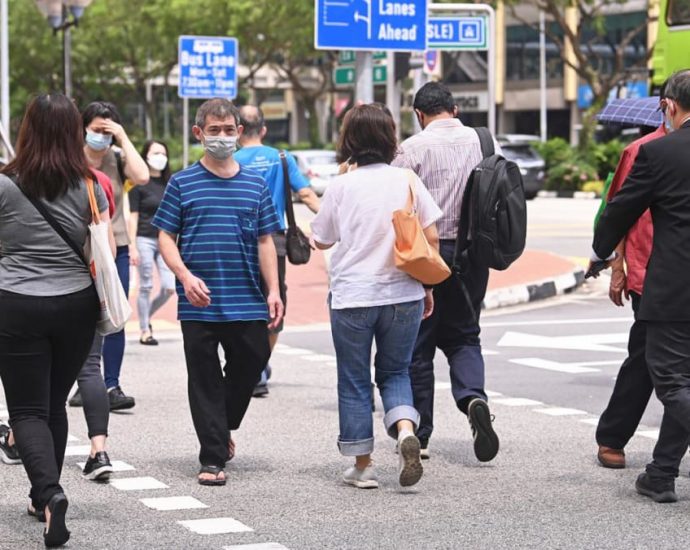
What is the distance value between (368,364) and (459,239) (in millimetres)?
896

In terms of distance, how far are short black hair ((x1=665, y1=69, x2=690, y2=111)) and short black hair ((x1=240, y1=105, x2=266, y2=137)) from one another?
11.3 ft

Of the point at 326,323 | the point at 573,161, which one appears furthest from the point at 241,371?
the point at 573,161

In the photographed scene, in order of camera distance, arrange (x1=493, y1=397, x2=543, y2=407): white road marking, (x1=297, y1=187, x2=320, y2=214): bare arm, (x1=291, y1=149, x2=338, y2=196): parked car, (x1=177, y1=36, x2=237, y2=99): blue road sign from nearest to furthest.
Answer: (x1=297, y1=187, x2=320, y2=214): bare arm
(x1=493, y1=397, x2=543, y2=407): white road marking
(x1=177, y1=36, x2=237, y2=99): blue road sign
(x1=291, y1=149, x2=338, y2=196): parked car

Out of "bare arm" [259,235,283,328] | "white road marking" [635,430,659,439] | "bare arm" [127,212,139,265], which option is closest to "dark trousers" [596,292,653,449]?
"white road marking" [635,430,659,439]

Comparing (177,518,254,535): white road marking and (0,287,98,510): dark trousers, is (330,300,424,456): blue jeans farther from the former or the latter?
(0,287,98,510): dark trousers

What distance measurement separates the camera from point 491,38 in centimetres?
1864

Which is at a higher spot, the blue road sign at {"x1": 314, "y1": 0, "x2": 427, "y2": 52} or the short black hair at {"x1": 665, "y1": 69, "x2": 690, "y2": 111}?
the blue road sign at {"x1": 314, "y1": 0, "x2": 427, "y2": 52}

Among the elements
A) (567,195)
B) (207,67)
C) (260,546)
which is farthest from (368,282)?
(567,195)

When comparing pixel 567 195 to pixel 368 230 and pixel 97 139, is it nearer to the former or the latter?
pixel 97 139

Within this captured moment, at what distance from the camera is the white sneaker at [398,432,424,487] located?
6914 millimetres

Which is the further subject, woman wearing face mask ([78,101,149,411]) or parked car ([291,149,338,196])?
parked car ([291,149,338,196])

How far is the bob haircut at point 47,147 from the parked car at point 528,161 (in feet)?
114

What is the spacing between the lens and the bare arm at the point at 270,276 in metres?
7.41

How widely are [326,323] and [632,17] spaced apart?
49.9 m
